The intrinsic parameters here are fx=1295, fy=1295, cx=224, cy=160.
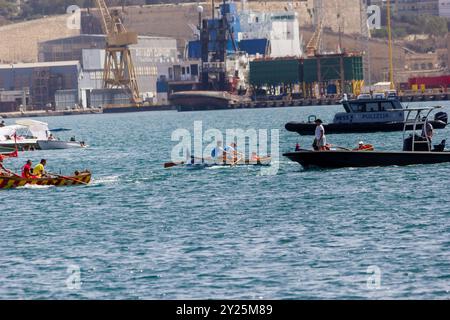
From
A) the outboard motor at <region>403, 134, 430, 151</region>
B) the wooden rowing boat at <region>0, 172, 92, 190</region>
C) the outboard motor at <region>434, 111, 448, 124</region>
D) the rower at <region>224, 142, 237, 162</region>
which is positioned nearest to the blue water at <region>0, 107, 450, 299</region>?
the wooden rowing boat at <region>0, 172, 92, 190</region>

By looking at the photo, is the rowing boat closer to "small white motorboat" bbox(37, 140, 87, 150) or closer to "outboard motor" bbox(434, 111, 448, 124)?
"outboard motor" bbox(434, 111, 448, 124)

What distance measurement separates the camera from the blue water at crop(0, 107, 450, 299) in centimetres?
2784

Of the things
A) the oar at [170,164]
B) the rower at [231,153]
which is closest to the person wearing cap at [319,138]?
the rower at [231,153]

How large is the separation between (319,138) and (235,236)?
18633 millimetres

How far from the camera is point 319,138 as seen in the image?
54.8 metres

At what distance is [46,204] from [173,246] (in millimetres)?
16419

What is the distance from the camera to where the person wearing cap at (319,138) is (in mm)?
53828

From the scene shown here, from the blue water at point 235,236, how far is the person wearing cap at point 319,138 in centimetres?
131

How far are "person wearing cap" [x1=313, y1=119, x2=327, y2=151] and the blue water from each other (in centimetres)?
131

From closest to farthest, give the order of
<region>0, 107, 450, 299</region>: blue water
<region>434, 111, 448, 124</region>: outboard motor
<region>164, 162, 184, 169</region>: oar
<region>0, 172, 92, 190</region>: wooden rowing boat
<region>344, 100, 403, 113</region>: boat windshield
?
<region>0, 107, 450, 299</region>: blue water, <region>0, 172, 92, 190</region>: wooden rowing boat, <region>164, 162, 184, 169</region>: oar, <region>434, 111, 448, 124</region>: outboard motor, <region>344, 100, 403, 113</region>: boat windshield

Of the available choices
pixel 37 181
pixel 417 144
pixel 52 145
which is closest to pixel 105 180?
pixel 37 181

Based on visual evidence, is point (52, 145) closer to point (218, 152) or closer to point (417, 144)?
point (218, 152)

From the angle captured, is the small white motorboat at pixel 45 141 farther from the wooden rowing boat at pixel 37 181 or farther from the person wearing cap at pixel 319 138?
the person wearing cap at pixel 319 138
